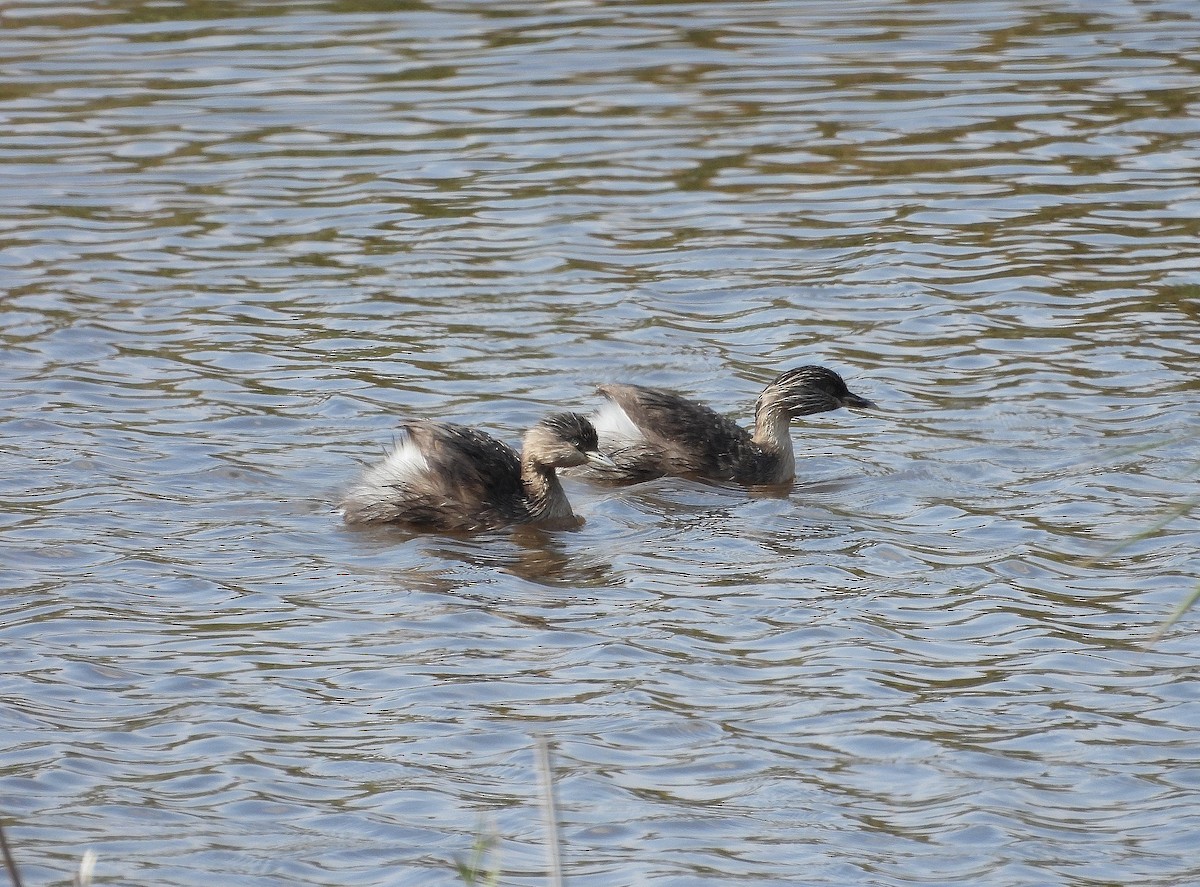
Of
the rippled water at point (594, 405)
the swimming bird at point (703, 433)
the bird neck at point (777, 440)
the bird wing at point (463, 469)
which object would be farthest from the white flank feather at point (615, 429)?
the bird wing at point (463, 469)

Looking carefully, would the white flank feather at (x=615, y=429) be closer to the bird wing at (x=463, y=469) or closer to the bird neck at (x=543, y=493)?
the bird neck at (x=543, y=493)

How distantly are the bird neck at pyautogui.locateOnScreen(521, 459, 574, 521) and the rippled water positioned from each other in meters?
0.22

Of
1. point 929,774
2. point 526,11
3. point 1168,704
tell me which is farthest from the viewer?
point 526,11

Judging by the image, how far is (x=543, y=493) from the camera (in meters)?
9.05

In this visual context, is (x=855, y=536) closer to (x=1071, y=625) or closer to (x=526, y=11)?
(x=1071, y=625)

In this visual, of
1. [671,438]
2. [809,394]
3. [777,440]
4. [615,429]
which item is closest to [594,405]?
[615,429]

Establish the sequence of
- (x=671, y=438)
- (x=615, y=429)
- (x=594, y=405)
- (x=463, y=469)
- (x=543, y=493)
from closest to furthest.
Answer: (x=463, y=469), (x=543, y=493), (x=671, y=438), (x=615, y=429), (x=594, y=405)

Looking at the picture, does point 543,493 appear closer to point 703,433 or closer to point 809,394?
point 703,433

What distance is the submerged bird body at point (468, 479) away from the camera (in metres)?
8.84

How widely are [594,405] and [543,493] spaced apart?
3.73ft

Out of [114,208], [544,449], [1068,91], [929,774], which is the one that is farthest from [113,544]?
[1068,91]

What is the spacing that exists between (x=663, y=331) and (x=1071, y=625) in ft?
13.9

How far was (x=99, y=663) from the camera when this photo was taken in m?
7.15

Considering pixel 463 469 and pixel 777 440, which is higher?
pixel 463 469
